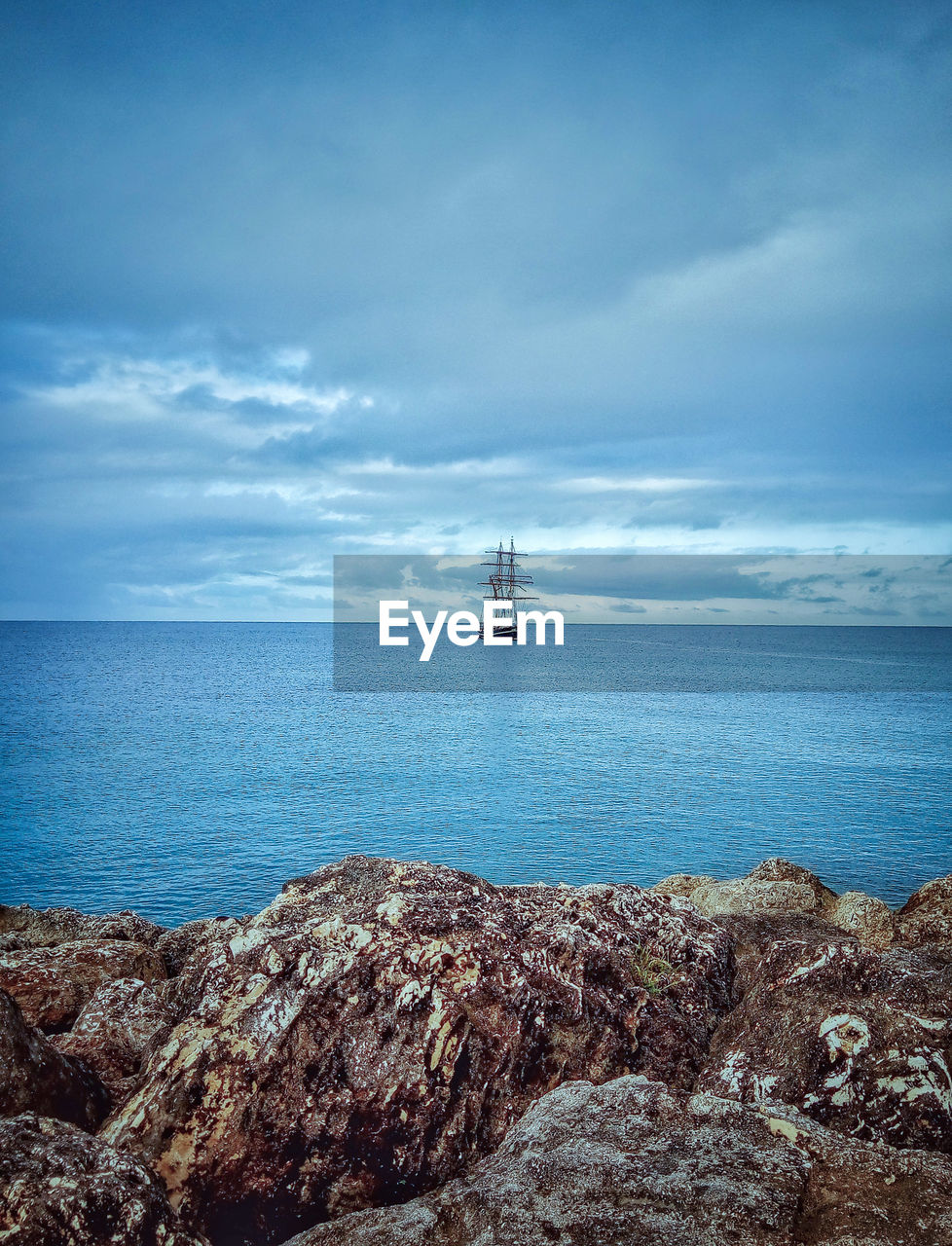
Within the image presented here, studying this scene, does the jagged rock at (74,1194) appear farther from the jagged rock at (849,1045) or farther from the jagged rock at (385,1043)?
the jagged rock at (849,1045)

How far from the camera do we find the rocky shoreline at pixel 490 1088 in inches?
205

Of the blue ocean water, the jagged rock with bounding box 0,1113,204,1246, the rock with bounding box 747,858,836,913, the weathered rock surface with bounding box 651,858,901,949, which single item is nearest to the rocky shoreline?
the jagged rock with bounding box 0,1113,204,1246

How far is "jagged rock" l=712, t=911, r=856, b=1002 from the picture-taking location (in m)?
9.08

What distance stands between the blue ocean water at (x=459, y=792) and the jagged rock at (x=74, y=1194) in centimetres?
2729

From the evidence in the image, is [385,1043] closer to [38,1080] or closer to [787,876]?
[38,1080]

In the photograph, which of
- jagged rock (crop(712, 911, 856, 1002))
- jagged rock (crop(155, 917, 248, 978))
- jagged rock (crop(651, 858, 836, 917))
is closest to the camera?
jagged rock (crop(712, 911, 856, 1002))

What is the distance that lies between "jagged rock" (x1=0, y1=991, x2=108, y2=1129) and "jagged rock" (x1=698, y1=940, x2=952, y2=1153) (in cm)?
604

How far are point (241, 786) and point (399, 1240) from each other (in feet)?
176

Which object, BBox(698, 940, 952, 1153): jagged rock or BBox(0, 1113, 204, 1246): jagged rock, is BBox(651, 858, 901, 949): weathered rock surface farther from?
BBox(0, 1113, 204, 1246): jagged rock

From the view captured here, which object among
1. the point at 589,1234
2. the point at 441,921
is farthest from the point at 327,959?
the point at 589,1234

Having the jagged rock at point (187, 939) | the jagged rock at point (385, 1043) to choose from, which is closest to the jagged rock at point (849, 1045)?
the jagged rock at point (385, 1043)

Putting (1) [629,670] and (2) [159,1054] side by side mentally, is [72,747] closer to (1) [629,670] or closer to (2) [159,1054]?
(2) [159,1054]

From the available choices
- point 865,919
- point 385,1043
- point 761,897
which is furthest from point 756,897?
point 385,1043

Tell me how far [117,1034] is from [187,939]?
18.6 ft
